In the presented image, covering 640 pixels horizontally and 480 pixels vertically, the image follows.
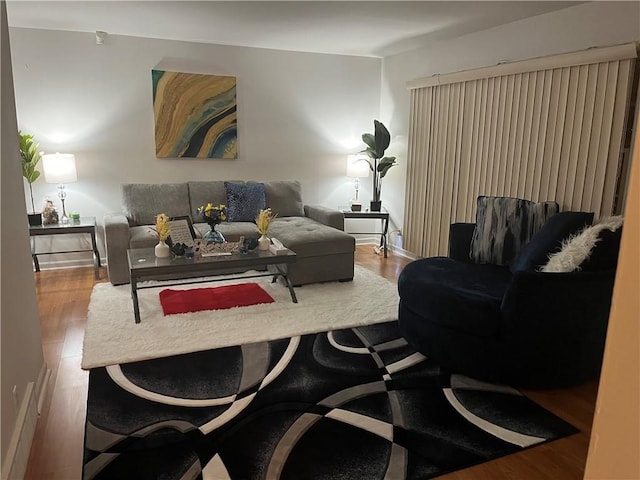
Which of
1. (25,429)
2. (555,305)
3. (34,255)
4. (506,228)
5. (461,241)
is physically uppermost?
(506,228)

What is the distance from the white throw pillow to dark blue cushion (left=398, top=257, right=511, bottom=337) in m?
0.34

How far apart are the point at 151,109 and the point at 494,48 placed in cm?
346

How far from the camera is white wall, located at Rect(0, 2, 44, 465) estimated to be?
1.79m

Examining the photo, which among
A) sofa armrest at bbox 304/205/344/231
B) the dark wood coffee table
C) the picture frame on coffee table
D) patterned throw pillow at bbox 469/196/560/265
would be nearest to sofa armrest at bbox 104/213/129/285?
the dark wood coffee table

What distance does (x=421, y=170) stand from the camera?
16.9ft

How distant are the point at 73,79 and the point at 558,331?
4732 millimetres

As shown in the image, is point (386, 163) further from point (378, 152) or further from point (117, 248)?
point (117, 248)

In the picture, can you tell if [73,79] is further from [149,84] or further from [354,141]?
[354,141]

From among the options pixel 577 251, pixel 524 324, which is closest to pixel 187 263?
pixel 524 324

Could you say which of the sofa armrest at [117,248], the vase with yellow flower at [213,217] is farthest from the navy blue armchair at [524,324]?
the sofa armrest at [117,248]

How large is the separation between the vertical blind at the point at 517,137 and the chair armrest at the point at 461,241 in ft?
2.35

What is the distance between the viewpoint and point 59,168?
4301 mm

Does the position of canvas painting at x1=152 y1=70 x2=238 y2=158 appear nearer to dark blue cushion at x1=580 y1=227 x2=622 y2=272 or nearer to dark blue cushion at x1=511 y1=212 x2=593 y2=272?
dark blue cushion at x1=511 y1=212 x2=593 y2=272

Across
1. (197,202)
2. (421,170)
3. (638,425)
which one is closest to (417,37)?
(421,170)
